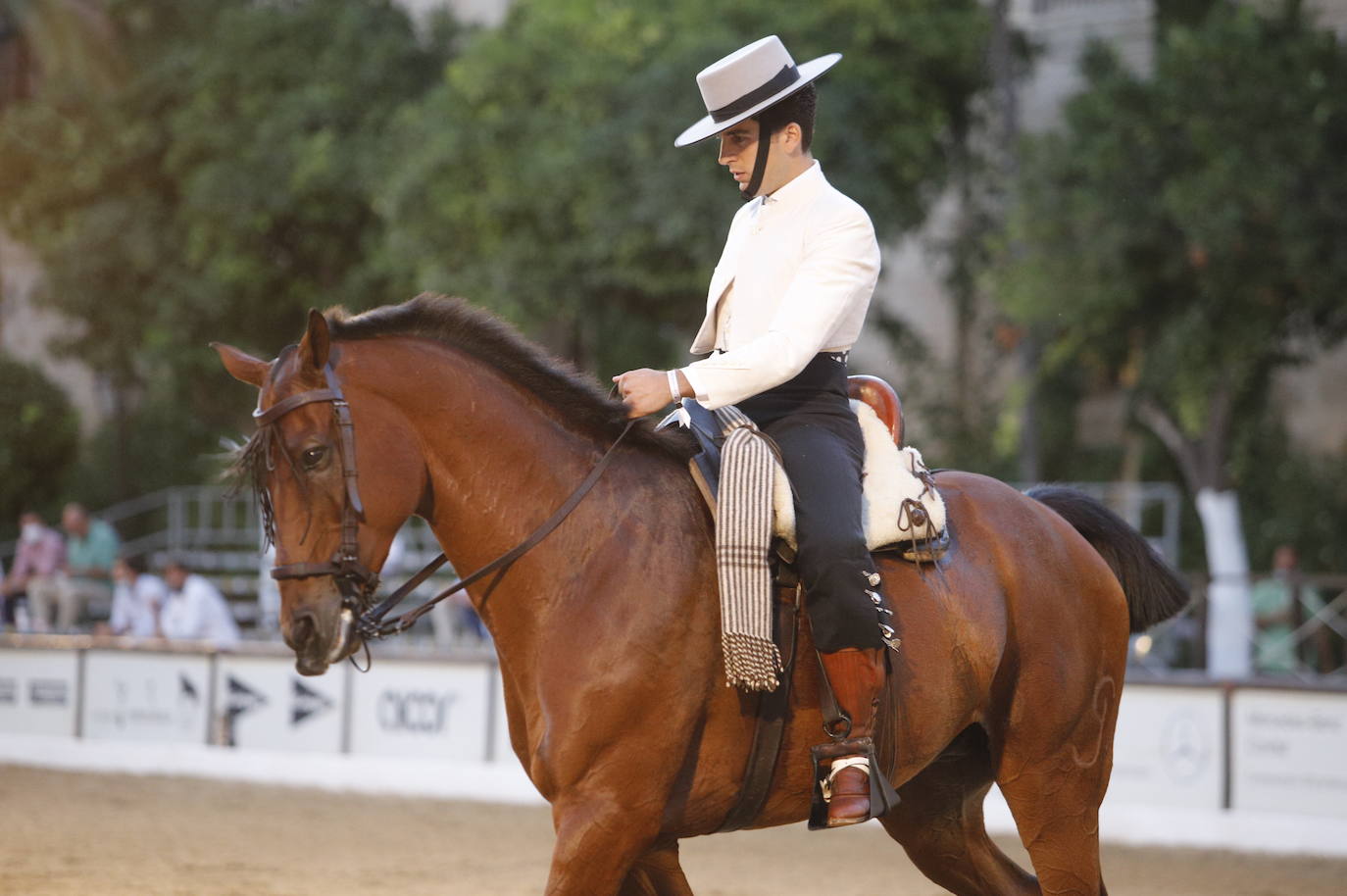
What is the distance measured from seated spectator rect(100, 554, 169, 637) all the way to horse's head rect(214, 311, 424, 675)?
522 inches

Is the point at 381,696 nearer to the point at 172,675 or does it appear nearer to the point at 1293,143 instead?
the point at 172,675

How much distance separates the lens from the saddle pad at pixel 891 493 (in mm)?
4363

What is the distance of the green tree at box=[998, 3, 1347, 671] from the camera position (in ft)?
Answer: 49.0

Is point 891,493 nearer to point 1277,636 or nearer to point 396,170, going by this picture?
point 1277,636

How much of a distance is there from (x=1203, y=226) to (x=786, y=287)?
12.0m

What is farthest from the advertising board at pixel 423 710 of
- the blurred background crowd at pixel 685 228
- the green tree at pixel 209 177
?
the green tree at pixel 209 177

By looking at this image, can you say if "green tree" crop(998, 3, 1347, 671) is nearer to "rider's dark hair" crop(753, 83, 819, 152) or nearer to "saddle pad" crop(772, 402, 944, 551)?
"saddle pad" crop(772, 402, 944, 551)

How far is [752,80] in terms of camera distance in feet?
13.8

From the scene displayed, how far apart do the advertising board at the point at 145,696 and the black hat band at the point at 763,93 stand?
9908 millimetres

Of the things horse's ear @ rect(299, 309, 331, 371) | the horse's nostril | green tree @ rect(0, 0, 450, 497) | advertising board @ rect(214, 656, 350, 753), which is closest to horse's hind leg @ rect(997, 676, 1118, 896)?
the horse's nostril

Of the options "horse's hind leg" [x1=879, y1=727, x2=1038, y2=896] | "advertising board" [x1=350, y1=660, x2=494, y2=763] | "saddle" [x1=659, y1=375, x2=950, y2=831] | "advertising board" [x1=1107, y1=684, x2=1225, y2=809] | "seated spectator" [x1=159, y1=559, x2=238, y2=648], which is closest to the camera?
"saddle" [x1=659, y1=375, x2=950, y2=831]

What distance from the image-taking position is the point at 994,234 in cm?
1944

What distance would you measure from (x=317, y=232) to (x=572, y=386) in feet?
66.1

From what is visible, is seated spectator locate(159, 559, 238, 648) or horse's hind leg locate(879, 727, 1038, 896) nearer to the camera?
horse's hind leg locate(879, 727, 1038, 896)
